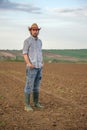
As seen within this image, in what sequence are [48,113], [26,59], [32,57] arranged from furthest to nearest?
[32,57] → [26,59] → [48,113]

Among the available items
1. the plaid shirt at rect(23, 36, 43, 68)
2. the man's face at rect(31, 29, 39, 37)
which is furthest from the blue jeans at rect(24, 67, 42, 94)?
the man's face at rect(31, 29, 39, 37)

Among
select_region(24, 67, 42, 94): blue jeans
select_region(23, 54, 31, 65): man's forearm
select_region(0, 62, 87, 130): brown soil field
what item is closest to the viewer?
select_region(0, 62, 87, 130): brown soil field

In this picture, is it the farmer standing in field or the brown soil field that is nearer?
the brown soil field

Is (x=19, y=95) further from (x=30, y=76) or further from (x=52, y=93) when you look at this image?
(x=30, y=76)

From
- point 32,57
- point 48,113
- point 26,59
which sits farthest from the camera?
point 32,57

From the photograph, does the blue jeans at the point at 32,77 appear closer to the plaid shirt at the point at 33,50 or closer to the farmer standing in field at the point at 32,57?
the farmer standing in field at the point at 32,57

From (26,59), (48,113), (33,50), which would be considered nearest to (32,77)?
(26,59)

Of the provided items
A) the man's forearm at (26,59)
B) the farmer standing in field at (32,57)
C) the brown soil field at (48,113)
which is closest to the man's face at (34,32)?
the farmer standing in field at (32,57)

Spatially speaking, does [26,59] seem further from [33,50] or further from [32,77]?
[32,77]

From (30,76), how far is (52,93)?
3883 millimetres

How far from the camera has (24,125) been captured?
25.8 feet

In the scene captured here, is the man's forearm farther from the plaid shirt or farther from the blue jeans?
the blue jeans

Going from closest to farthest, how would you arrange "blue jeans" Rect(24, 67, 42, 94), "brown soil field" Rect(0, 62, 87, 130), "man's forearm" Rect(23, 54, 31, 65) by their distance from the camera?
"brown soil field" Rect(0, 62, 87, 130) → "man's forearm" Rect(23, 54, 31, 65) → "blue jeans" Rect(24, 67, 42, 94)

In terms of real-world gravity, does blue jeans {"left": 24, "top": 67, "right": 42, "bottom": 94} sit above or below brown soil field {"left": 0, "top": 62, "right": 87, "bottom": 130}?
above
